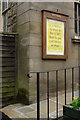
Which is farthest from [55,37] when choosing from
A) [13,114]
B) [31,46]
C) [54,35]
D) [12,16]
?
[13,114]

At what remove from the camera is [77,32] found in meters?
4.96

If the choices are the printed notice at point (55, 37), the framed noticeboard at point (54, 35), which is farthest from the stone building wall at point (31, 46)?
the printed notice at point (55, 37)

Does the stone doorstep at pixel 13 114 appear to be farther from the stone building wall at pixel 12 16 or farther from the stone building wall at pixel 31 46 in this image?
the stone building wall at pixel 12 16

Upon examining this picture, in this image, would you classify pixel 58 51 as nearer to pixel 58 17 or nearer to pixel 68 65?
pixel 68 65

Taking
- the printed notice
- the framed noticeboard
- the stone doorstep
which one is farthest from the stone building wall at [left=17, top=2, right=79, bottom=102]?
the stone doorstep

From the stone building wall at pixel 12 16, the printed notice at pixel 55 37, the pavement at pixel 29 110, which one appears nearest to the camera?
the pavement at pixel 29 110

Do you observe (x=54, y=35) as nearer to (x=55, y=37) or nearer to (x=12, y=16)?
(x=55, y=37)

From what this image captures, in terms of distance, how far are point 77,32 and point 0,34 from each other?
2769 millimetres

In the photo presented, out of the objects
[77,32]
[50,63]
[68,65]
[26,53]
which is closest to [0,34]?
[26,53]

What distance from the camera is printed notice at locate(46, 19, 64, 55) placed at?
405 centimetres

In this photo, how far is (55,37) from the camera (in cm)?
424

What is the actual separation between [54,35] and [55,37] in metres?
0.07

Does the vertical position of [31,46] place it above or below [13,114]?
above

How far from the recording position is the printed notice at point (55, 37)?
4.05m
